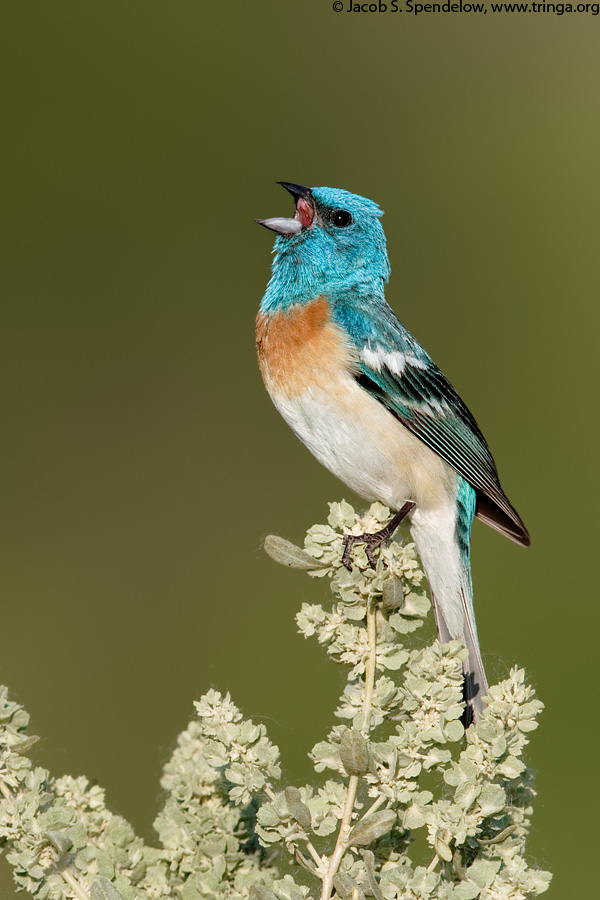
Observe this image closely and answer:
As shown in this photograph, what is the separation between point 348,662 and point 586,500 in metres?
2.54

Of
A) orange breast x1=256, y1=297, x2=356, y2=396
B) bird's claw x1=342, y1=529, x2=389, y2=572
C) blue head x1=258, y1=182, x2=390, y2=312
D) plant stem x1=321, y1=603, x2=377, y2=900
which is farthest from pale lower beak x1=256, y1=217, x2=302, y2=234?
plant stem x1=321, y1=603, x2=377, y2=900

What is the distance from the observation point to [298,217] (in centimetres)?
268

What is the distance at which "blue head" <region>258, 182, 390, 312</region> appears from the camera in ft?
8.34

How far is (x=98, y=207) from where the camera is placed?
13.7 ft

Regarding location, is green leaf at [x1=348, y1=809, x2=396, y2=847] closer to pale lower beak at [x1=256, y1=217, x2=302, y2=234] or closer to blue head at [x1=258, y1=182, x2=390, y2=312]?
blue head at [x1=258, y1=182, x2=390, y2=312]

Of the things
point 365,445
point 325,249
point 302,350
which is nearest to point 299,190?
point 325,249

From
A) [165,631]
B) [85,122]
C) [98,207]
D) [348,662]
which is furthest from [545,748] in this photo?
[85,122]

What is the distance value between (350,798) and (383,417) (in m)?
1.28

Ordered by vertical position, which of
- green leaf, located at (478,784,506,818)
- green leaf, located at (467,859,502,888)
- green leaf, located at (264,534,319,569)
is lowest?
green leaf, located at (467,859,502,888)

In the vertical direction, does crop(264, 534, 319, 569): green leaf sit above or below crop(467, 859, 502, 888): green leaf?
above

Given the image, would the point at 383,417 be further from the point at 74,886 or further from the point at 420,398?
the point at 74,886

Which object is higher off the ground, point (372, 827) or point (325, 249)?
point (325, 249)

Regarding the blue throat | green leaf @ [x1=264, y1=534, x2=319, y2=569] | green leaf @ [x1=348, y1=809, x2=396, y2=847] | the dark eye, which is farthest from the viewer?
the dark eye

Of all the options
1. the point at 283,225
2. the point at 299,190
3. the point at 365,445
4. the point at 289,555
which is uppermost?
the point at 299,190
